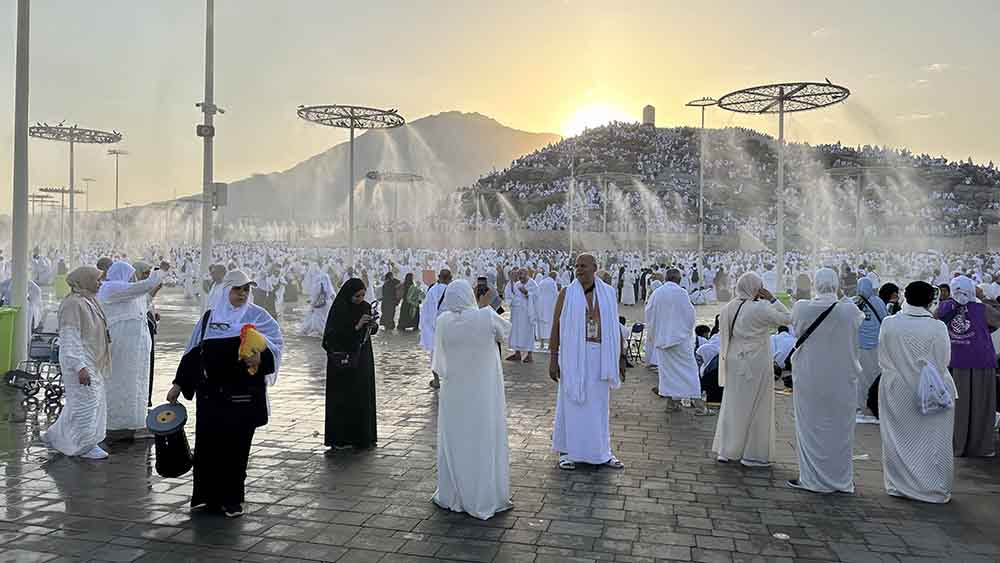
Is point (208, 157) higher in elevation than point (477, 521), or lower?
higher

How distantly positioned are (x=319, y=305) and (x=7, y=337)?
6.40 m

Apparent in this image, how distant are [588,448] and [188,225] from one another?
326ft

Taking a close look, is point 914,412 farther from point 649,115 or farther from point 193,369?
point 649,115

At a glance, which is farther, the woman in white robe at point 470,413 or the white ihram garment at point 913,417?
the white ihram garment at point 913,417

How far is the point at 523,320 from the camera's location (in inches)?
513

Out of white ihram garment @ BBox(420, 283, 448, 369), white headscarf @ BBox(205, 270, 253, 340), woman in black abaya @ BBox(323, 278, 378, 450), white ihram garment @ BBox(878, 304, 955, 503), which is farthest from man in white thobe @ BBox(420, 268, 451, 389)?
white ihram garment @ BBox(878, 304, 955, 503)

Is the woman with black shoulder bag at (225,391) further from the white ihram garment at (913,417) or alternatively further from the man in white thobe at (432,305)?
the man in white thobe at (432,305)

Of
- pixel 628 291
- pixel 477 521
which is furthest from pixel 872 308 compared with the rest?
pixel 628 291

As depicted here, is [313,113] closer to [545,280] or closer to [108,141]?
[545,280]

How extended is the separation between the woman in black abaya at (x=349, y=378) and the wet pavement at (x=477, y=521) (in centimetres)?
25

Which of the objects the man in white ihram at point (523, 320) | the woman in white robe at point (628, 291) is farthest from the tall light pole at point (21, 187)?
the woman in white robe at point (628, 291)

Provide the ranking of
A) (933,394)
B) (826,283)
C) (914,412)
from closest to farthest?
1. (933,394)
2. (914,412)
3. (826,283)

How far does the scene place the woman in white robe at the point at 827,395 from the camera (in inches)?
209

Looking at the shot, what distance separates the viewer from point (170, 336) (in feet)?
49.3
